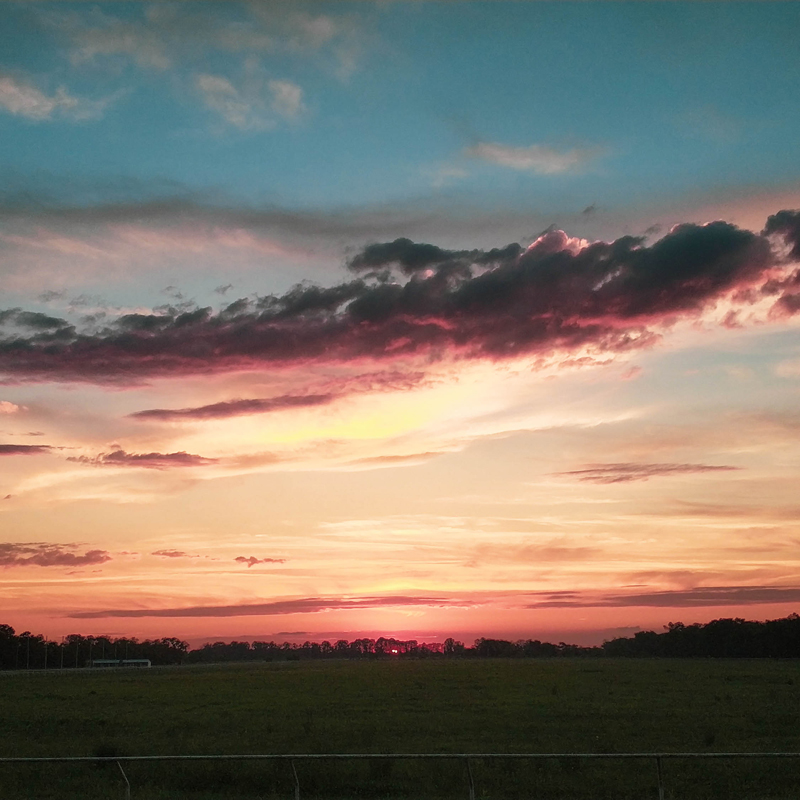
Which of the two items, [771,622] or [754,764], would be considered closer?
[754,764]

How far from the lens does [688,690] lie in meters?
60.1

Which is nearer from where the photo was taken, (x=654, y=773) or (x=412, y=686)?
(x=654, y=773)

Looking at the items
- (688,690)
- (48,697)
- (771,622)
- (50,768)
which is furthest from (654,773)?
(771,622)

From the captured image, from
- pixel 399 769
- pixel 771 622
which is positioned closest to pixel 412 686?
pixel 399 769

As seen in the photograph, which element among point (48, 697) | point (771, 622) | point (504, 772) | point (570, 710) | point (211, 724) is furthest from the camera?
point (771, 622)

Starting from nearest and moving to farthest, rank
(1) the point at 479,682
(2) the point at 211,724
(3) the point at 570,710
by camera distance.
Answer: (2) the point at 211,724 < (3) the point at 570,710 < (1) the point at 479,682

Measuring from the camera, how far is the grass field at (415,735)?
74.5 ft

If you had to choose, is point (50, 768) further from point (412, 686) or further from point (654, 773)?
point (412, 686)

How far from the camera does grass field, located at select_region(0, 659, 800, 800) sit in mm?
22703

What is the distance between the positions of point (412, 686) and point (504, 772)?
45232mm

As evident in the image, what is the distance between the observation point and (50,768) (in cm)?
2567

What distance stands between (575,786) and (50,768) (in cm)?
1560

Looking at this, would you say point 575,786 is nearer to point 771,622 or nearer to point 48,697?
point 48,697

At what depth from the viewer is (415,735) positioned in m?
34.7
